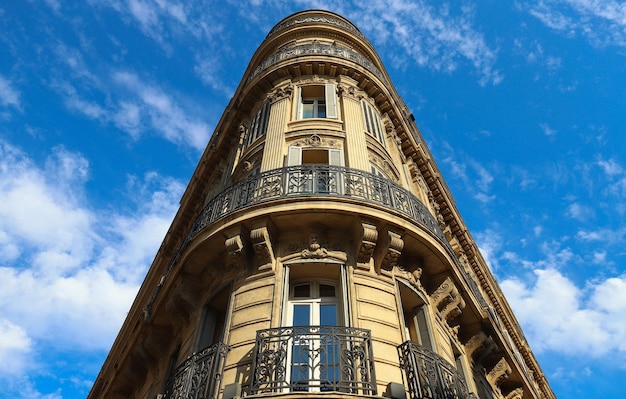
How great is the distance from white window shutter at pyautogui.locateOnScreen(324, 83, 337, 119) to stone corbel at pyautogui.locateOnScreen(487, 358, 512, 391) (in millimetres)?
7689

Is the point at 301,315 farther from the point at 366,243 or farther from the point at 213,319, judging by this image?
the point at 213,319

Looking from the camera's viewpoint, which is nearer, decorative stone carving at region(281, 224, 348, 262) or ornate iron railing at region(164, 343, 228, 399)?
ornate iron railing at region(164, 343, 228, 399)

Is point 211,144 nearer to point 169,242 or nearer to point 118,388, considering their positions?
point 169,242

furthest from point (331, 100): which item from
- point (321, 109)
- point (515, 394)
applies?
point (515, 394)

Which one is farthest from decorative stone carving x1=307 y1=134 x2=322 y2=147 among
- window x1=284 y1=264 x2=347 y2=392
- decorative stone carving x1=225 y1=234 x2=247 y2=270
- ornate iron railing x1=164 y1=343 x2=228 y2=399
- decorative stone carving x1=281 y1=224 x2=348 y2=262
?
ornate iron railing x1=164 y1=343 x2=228 y2=399

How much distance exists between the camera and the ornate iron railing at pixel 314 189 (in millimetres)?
10242

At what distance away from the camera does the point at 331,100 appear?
14562 millimetres

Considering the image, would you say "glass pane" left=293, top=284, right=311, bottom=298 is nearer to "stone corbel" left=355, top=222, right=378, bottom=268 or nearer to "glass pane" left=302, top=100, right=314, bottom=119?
"stone corbel" left=355, top=222, right=378, bottom=268

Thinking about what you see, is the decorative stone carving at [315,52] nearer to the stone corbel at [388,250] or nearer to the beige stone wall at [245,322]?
the stone corbel at [388,250]

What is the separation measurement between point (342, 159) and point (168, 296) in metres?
4.93

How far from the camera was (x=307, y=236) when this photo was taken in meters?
9.63

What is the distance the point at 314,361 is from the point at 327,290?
80.1 inches

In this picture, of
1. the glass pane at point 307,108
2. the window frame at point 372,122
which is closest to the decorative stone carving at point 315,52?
the window frame at point 372,122

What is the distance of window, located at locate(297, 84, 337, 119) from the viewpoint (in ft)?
46.9
